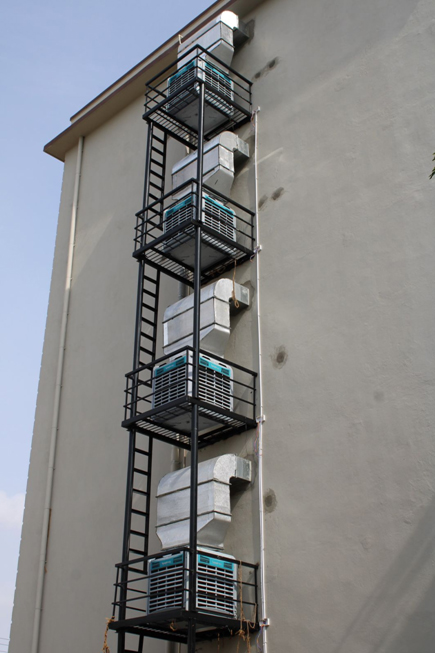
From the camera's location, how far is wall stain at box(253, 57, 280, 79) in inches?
690

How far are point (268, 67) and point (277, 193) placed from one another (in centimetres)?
340

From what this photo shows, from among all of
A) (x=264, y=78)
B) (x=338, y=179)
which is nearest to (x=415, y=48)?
(x=338, y=179)

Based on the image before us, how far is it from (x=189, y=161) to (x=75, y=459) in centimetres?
684

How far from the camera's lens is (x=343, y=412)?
1288 cm

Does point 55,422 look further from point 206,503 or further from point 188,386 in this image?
point 206,503

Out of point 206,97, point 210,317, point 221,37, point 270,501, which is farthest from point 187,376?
point 221,37

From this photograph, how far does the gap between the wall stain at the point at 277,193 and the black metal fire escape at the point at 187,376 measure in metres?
0.58

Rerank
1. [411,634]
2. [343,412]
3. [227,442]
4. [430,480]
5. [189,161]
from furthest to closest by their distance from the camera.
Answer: [189,161] → [227,442] → [343,412] → [430,480] → [411,634]

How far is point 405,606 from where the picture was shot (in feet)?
35.8

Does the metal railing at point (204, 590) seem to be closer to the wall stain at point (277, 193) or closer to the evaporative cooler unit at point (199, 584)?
the evaporative cooler unit at point (199, 584)

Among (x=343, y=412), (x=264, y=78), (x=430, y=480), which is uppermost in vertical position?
(x=264, y=78)

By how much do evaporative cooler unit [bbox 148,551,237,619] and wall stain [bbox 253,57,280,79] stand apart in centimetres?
1030

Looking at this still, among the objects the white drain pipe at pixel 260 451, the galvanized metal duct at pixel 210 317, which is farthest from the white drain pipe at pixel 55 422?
the white drain pipe at pixel 260 451

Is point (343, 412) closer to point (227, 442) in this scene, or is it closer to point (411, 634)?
point (227, 442)
